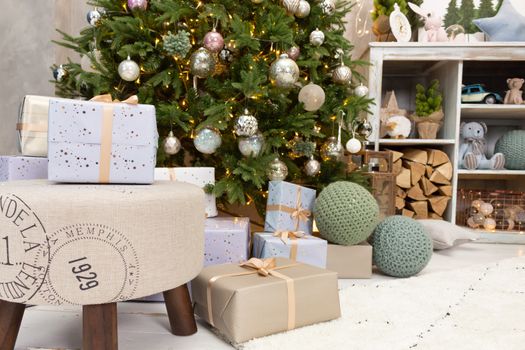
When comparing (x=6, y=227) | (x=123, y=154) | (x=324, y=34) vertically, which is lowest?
(x=6, y=227)

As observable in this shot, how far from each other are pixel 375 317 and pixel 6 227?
0.97 metres

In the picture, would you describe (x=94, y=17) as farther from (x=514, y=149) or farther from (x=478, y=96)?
(x=514, y=149)

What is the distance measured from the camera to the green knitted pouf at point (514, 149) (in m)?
2.53

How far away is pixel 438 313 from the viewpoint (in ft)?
4.23

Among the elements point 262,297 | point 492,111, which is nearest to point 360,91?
point 492,111

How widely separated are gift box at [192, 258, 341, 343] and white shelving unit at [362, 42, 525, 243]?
1366 mm

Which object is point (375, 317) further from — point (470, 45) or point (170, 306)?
point (470, 45)

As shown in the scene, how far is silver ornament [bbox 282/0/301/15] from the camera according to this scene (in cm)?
178

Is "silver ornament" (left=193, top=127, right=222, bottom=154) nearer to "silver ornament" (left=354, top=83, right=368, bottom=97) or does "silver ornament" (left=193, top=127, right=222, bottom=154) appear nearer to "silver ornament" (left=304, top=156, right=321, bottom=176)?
"silver ornament" (left=304, top=156, right=321, bottom=176)

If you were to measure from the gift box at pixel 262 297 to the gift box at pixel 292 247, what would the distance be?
0.23 metres

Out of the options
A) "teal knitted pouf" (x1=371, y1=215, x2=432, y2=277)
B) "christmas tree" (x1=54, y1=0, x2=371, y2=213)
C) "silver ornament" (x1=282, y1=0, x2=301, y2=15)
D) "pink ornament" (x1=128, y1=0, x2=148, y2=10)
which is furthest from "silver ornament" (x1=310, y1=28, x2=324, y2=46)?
"teal knitted pouf" (x1=371, y1=215, x2=432, y2=277)

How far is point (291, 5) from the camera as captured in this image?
1.78 meters

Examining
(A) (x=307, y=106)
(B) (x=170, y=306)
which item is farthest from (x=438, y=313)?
(A) (x=307, y=106)

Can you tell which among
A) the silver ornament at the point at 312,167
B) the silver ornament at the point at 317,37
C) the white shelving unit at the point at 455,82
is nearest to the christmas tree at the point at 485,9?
the white shelving unit at the point at 455,82
